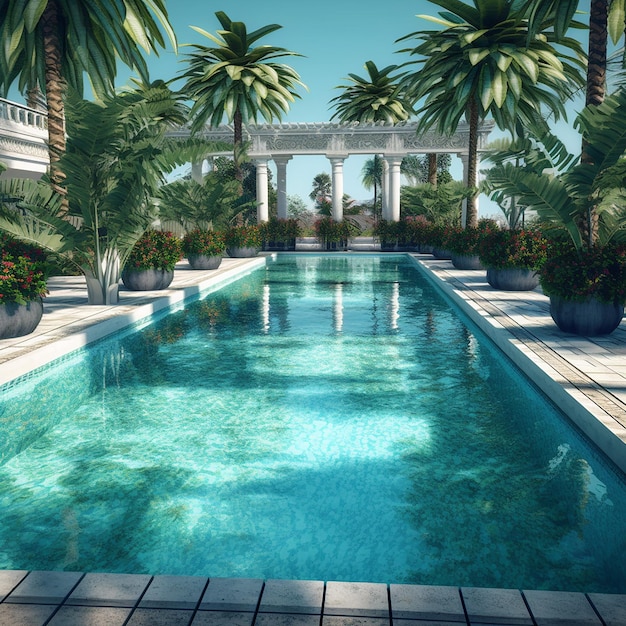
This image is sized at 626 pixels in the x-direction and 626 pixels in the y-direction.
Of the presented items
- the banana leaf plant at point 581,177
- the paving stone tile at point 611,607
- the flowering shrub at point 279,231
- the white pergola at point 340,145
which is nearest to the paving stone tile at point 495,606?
the paving stone tile at point 611,607

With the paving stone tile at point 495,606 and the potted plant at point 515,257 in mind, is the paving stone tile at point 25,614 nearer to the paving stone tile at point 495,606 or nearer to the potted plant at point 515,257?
the paving stone tile at point 495,606

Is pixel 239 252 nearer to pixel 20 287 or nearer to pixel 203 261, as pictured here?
pixel 203 261

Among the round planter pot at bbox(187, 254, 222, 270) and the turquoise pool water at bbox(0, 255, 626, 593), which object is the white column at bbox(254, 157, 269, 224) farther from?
the turquoise pool water at bbox(0, 255, 626, 593)

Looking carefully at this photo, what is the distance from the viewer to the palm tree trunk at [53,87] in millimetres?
13523

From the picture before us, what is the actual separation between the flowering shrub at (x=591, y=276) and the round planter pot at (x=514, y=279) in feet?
17.1

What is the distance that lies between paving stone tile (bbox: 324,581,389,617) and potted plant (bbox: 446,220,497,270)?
17.7 m

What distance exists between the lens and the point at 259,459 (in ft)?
18.9

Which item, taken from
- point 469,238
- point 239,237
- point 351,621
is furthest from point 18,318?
point 239,237

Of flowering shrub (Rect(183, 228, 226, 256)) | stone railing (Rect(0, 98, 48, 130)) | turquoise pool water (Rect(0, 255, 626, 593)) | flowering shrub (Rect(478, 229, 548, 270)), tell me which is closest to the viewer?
turquoise pool water (Rect(0, 255, 626, 593))

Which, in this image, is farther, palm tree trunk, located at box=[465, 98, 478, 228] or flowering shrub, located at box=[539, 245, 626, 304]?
palm tree trunk, located at box=[465, 98, 478, 228]

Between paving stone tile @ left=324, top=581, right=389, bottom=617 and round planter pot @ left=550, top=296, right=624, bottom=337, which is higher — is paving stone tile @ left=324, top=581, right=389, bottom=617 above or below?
below

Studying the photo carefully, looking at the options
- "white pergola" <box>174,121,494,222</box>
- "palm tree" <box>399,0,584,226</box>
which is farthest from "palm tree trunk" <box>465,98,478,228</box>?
"white pergola" <box>174,121,494,222</box>

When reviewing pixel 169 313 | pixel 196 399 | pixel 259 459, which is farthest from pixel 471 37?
pixel 259 459

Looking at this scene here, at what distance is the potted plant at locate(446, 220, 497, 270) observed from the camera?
20422 millimetres
